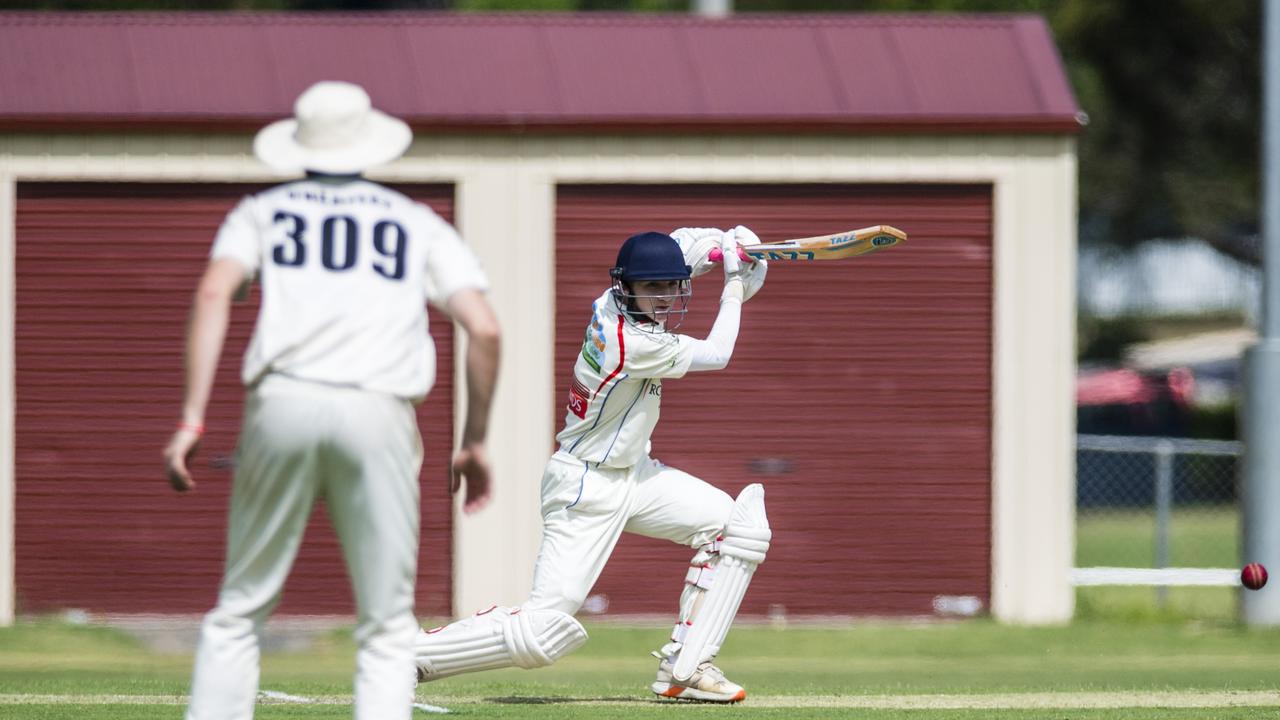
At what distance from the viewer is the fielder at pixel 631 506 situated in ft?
24.4

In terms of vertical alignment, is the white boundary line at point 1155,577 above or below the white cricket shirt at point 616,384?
below

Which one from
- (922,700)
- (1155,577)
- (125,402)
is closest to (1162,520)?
(1155,577)

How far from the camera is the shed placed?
12688mm

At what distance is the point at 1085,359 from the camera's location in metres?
39.8

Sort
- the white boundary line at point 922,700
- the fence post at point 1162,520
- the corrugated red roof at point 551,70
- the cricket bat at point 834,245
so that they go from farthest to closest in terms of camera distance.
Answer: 1. the fence post at point 1162,520
2. the corrugated red roof at point 551,70
3. the cricket bat at point 834,245
4. the white boundary line at point 922,700

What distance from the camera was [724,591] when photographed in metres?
7.74

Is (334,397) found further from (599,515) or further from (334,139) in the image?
(599,515)

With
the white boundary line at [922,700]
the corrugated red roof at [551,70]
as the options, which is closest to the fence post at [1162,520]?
the corrugated red roof at [551,70]

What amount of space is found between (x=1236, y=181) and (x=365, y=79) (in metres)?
23.3

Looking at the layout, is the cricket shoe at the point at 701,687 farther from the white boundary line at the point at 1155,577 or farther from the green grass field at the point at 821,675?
the white boundary line at the point at 1155,577

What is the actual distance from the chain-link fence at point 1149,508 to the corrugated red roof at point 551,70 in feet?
24.4

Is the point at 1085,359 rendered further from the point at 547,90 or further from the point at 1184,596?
the point at 547,90

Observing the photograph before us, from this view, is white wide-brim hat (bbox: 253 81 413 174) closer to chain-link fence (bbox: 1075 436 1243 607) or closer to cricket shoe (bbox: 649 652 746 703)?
cricket shoe (bbox: 649 652 746 703)

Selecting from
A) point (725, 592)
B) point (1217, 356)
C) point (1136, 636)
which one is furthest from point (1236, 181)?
point (725, 592)
